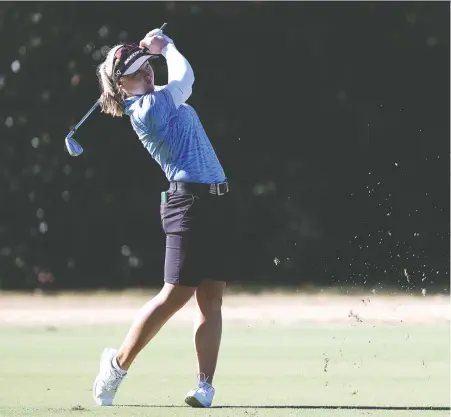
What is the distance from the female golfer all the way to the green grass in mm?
234

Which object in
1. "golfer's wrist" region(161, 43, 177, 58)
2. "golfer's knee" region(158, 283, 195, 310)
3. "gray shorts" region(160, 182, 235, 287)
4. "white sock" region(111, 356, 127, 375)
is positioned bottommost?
"white sock" region(111, 356, 127, 375)

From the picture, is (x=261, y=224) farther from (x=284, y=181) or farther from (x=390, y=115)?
(x=390, y=115)

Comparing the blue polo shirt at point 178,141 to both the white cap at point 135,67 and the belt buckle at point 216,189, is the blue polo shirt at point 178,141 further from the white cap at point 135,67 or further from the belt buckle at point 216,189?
the white cap at point 135,67

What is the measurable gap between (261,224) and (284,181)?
45 centimetres

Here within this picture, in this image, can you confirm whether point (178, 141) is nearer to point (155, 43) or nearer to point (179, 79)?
point (179, 79)

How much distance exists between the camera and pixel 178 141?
7.14 m

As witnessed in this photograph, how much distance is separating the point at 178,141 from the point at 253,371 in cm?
188

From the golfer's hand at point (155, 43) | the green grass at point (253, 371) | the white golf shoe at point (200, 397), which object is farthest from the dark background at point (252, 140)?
the white golf shoe at point (200, 397)

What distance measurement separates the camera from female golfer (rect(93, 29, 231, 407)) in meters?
7.08

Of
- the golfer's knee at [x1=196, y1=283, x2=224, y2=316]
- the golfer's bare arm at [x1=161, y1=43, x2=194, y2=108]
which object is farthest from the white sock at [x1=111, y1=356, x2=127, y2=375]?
the golfer's bare arm at [x1=161, y1=43, x2=194, y2=108]

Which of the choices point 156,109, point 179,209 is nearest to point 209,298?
point 179,209

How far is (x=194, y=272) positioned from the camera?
7.08 m

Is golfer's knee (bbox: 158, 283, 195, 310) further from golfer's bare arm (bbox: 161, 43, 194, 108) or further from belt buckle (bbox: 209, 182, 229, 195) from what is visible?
golfer's bare arm (bbox: 161, 43, 194, 108)

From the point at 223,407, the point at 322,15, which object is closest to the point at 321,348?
the point at 223,407
